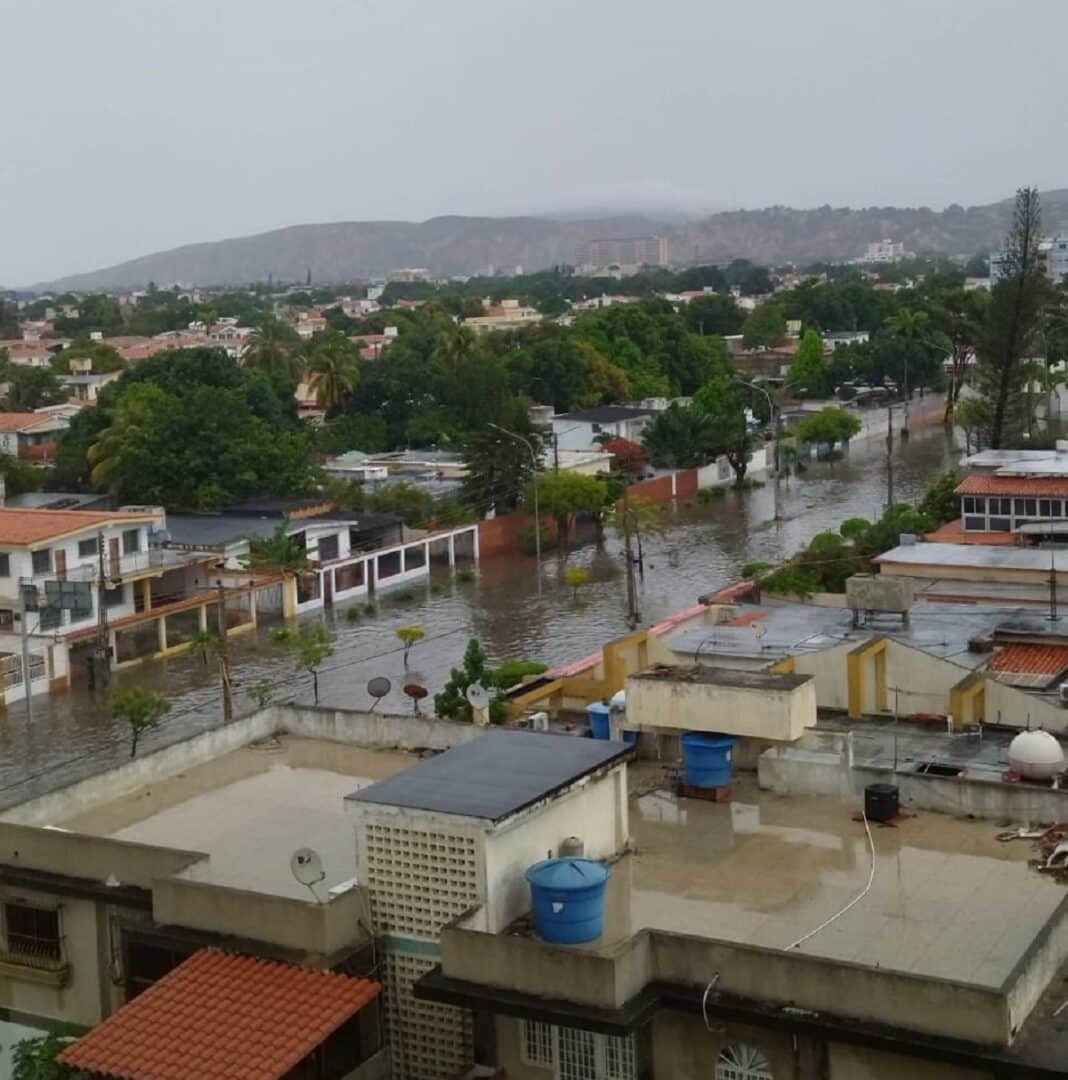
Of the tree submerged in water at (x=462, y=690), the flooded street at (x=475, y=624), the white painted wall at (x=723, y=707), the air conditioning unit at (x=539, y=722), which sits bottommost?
the flooded street at (x=475, y=624)

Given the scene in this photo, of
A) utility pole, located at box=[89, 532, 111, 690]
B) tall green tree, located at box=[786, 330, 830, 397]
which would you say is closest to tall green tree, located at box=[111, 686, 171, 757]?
utility pole, located at box=[89, 532, 111, 690]

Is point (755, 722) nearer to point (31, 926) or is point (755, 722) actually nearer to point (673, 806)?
point (673, 806)

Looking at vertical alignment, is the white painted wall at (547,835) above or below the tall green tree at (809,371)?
above

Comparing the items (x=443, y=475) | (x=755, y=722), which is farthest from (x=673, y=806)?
(x=443, y=475)

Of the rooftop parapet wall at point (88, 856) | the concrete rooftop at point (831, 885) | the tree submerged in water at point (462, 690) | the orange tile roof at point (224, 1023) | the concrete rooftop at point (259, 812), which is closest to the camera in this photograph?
the orange tile roof at point (224, 1023)

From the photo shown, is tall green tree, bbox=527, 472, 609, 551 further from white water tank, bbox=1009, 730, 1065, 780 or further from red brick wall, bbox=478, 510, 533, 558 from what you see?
white water tank, bbox=1009, 730, 1065, 780

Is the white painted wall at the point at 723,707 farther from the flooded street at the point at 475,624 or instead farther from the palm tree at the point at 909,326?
the palm tree at the point at 909,326

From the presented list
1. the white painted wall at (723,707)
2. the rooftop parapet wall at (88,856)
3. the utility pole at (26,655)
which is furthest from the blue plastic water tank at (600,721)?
the utility pole at (26,655)
